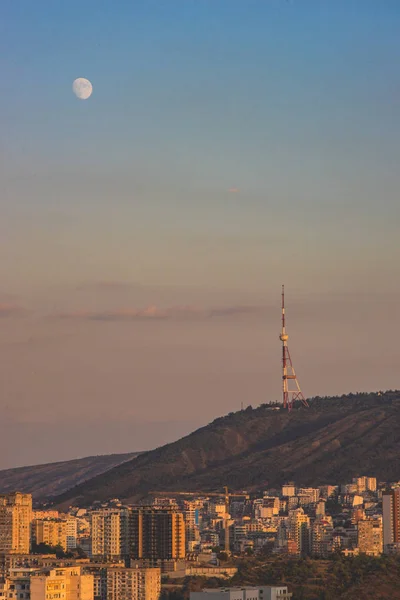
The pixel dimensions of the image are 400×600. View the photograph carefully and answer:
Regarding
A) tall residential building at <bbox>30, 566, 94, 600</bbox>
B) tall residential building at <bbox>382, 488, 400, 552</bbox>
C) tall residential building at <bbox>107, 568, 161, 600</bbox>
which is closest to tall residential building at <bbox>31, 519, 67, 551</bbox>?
tall residential building at <bbox>382, 488, 400, 552</bbox>

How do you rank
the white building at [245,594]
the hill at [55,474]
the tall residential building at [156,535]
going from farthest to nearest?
the hill at [55,474]
the tall residential building at [156,535]
the white building at [245,594]

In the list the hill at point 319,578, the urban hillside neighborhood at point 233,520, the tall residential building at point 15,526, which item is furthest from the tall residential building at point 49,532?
the hill at point 319,578

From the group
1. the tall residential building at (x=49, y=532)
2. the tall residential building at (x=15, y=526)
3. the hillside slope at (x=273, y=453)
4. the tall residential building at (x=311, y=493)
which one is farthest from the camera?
the hillside slope at (x=273, y=453)

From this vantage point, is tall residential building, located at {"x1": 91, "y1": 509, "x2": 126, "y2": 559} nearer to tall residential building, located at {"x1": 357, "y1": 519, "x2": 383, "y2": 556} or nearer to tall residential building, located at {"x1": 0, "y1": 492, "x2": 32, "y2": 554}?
tall residential building, located at {"x1": 0, "y1": 492, "x2": 32, "y2": 554}

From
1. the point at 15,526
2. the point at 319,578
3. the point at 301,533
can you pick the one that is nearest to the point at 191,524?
the point at 301,533

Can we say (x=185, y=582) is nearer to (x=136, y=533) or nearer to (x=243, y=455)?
(x=136, y=533)

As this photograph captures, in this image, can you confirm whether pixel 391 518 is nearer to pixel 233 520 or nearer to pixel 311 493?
pixel 233 520

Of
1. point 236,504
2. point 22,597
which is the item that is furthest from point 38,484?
point 22,597

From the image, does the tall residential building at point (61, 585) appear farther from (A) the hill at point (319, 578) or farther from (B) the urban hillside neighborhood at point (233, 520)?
(A) the hill at point (319, 578)
